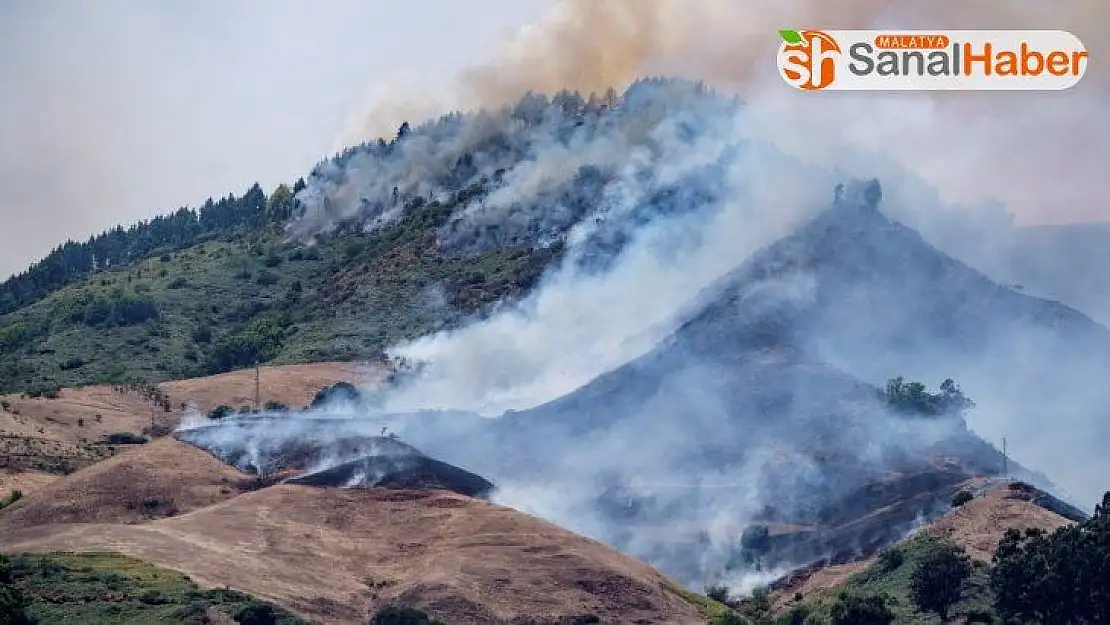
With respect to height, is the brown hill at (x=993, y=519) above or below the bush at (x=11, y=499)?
below

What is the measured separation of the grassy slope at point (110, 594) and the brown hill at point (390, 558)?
3415mm

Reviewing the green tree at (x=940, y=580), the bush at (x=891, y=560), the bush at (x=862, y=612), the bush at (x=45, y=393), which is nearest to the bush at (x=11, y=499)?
the bush at (x=45, y=393)

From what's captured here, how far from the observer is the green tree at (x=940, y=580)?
11806 centimetres

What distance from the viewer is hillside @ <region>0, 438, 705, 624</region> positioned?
114625 mm

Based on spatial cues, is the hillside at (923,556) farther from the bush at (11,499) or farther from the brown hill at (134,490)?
the bush at (11,499)

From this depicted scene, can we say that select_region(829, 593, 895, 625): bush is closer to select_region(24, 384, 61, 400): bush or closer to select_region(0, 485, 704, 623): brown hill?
select_region(0, 485, 704, 623): brown hill

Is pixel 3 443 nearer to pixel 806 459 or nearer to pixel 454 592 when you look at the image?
pixel 454 592

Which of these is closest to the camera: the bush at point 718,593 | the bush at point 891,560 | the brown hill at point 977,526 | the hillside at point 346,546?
the hillside at point 346,546

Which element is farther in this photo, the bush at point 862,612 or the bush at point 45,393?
the bush at point 45,393

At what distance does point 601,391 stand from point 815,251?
3581cm

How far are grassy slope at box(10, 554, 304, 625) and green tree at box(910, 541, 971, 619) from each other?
142 feet

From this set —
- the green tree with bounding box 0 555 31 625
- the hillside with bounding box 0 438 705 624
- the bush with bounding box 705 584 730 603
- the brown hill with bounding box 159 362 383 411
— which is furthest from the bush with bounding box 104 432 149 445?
the green tree with bounding box 0 555 31 625

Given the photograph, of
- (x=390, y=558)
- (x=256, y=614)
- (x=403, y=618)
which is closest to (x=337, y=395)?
(x=390, y=558)

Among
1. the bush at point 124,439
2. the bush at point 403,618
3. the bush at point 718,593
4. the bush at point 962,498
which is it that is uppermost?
the bush at point 124,439
